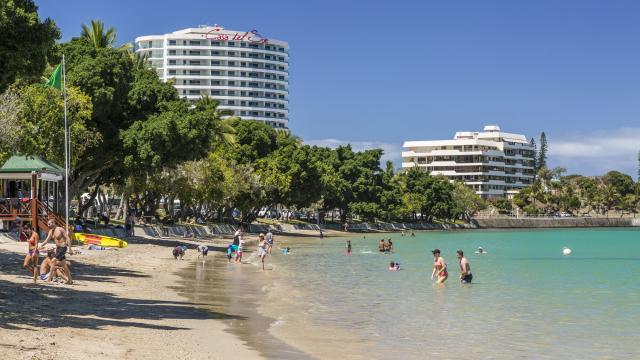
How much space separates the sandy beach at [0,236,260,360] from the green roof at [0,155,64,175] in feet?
47.7

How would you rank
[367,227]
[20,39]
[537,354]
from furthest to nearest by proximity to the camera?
[367,227] < [20,39] < [537,354]

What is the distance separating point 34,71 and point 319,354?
10667 millimetres

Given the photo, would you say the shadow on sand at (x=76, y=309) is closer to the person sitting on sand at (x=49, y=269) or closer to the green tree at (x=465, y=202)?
the person sitting on sand at (x=49, y=269)

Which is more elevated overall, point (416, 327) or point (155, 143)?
point (155, 143)

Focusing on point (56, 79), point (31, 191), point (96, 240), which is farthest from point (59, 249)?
point (31, 191)

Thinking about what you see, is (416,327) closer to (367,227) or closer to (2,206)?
(2,206)

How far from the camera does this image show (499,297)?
1253 inches

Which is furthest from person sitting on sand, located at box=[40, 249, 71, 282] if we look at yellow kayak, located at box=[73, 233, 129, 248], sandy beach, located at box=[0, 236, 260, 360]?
yellow kayak, located at box=[73, 233, 129, 248]

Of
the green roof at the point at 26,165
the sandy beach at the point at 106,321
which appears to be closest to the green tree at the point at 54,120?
the green roof at the point at 26,165

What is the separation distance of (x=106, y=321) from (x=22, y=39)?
24.5 feet

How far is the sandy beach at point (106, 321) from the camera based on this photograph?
582 inches

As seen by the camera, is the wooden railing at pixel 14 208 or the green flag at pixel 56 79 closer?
the green flag at pixel 56 79

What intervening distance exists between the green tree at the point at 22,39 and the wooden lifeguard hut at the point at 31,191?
21.8m

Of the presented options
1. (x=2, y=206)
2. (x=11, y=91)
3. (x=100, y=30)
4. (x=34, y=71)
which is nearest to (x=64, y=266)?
(x=34, y=71)
